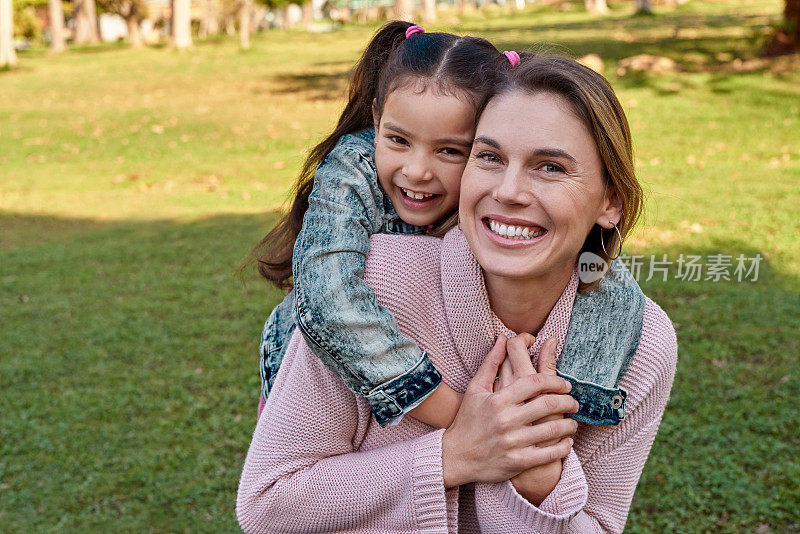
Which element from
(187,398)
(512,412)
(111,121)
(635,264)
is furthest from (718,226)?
(111,121)

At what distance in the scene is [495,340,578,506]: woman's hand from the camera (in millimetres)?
1897

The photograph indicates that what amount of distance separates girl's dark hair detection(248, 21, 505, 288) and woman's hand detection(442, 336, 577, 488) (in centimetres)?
76

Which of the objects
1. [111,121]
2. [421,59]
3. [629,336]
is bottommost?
[111,121]

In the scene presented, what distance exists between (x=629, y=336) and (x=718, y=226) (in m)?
6.77

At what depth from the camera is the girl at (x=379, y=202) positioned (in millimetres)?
1932

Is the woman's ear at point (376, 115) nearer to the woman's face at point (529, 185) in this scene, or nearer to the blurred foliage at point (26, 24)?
the woman's face at point (529, 185)

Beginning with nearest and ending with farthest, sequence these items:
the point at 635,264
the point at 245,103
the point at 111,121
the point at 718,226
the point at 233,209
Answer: the point at 635,264, the point at 718,226, the point at 233,209, the point at 111,121, the point at 245,103

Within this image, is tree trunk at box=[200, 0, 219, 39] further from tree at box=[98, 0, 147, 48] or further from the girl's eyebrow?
the girl's eyebrow

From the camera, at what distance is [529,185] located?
184 cm

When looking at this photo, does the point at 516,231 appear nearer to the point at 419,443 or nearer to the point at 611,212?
the point at 611,212

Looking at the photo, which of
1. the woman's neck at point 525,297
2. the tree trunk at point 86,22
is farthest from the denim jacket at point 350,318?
the tree trunk at point 86,22

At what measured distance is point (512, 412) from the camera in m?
1.87

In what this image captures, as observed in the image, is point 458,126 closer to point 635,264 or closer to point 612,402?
point 612,402

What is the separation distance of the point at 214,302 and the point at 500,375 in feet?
17.8
